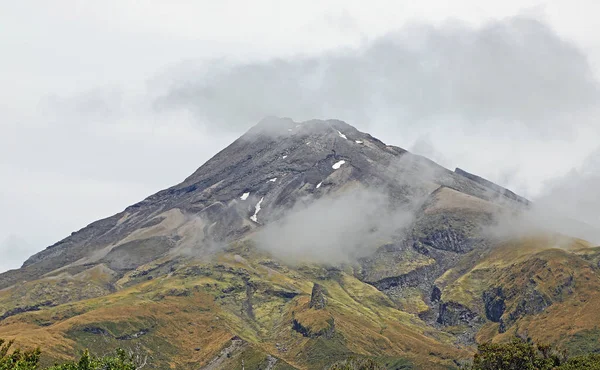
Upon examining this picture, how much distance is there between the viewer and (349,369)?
186 m

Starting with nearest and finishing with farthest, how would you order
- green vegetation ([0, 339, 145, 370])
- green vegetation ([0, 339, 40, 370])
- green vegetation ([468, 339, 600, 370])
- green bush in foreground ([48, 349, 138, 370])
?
green vegetation ([0, 339, 40, 370]), green vegetation ([0, 339, 145, 370]), green bush in foreground ([48, 349, 138, 370]), green vegetation ([468, 339, 600, 370])

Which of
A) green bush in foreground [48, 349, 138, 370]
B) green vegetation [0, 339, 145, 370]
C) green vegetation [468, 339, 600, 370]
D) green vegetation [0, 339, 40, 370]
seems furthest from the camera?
green vegetation [468, 339, 600, 370]

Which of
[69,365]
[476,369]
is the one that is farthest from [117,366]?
[476,369]

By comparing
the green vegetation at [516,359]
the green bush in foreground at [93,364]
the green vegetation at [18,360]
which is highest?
the green vegetation at [18,360]

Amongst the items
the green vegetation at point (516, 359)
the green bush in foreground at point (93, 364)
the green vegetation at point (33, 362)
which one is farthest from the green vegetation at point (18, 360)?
the green vegetation at point (516, 359)

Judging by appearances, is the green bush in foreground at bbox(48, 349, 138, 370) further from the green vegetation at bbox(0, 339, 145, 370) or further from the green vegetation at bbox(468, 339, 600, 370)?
the green vegetation at bbox(468, 339, 600, 370)

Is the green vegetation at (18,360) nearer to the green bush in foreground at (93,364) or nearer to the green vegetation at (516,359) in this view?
the green bush in foreground at (93,364)

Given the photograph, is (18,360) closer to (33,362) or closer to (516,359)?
(33,362)

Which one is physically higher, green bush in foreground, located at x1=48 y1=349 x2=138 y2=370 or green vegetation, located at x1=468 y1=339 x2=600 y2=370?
green bush in foreground, located at x1=48 y1=349 x2=138 y2=370

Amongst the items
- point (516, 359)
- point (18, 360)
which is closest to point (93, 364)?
point (18, 360)

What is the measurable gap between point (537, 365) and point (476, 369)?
14009 millimetres

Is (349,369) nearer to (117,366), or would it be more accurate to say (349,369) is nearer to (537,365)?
(537,365)

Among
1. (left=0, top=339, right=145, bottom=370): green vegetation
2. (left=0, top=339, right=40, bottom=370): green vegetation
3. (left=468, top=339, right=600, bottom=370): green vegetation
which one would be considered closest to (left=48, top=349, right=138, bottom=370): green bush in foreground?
(left=0, top=339, right=145, bottom=370): green vegetation

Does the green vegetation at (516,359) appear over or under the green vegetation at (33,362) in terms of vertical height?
under
